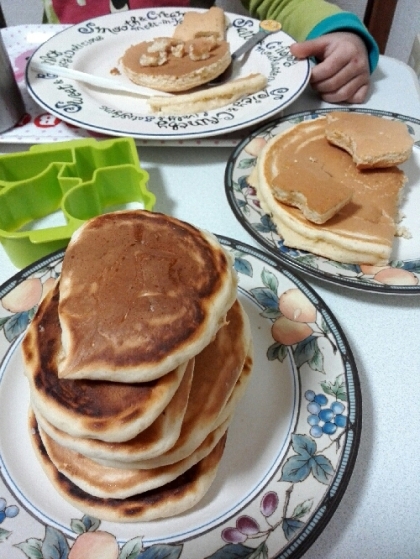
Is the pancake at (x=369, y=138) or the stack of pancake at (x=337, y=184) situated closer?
the stack of pancake at (x=337, y=184)

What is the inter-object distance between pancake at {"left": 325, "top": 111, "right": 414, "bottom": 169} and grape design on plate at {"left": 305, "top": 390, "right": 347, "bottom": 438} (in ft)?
2.29

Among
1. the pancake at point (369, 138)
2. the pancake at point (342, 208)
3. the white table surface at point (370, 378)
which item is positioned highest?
the pancake at point (369, 138)

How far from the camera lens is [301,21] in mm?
1713

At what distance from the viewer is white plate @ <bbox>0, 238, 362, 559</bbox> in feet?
2.03

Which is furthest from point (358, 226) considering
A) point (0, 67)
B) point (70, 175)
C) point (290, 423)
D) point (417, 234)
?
point (0, 67)

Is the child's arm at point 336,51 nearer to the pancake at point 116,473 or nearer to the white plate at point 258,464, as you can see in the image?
the white plate at point 258,464

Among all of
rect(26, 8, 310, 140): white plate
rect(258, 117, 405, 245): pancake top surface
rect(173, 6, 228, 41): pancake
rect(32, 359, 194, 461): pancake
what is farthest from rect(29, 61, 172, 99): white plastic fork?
rect(32, 359, 194, 461): pancake

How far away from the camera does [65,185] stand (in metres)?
1.08

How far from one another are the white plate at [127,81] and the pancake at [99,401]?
2.58 ft

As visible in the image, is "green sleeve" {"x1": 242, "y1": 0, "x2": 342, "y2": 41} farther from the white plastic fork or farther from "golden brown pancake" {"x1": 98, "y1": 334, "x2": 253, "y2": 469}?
"golden brown pancake" {"x1": 98, "y1": 334, "x2": 253, "y2": 469}

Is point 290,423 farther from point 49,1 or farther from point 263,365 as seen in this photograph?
point 49,1

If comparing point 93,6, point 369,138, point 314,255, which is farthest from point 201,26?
point 314,255

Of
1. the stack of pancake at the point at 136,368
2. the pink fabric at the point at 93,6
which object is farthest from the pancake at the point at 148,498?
the pink fabric at the point at 93,6

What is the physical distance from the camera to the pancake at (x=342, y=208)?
99 centimetres
